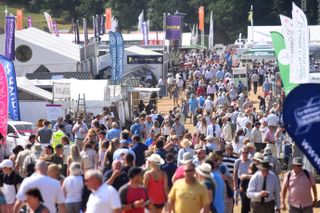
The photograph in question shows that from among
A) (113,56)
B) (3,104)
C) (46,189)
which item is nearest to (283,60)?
(3,104)

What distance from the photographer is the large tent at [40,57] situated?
47375mm

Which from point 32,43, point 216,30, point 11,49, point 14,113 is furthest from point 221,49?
point 14,113

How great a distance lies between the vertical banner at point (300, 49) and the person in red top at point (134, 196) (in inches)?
548

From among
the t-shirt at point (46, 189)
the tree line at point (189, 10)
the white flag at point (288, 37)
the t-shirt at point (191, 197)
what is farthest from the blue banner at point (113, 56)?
the tree line at point (189, 10)

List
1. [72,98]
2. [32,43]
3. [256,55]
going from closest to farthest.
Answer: [72,98], [32,43], [256,55]

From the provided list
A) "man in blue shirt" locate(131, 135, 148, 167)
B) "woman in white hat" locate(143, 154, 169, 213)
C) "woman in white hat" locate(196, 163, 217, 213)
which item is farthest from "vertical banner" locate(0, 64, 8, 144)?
"woman in white hat" locate(196, 163, 217, 213)

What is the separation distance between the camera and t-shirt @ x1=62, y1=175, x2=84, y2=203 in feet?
49.4

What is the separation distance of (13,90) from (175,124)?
13.3 feet

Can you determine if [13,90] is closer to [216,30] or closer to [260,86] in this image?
[260,86]

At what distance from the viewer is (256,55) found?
66.2m

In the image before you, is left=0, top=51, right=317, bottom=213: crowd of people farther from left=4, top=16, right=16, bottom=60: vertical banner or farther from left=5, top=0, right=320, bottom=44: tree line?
left=5, top=0, right=320, bottom=44: tree line

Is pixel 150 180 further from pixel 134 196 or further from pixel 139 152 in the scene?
pixel 139 152

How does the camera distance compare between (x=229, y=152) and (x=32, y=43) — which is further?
(x=32, y=43)

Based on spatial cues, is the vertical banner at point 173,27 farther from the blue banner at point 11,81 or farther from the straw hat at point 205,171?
the straw hat at point 205,171
